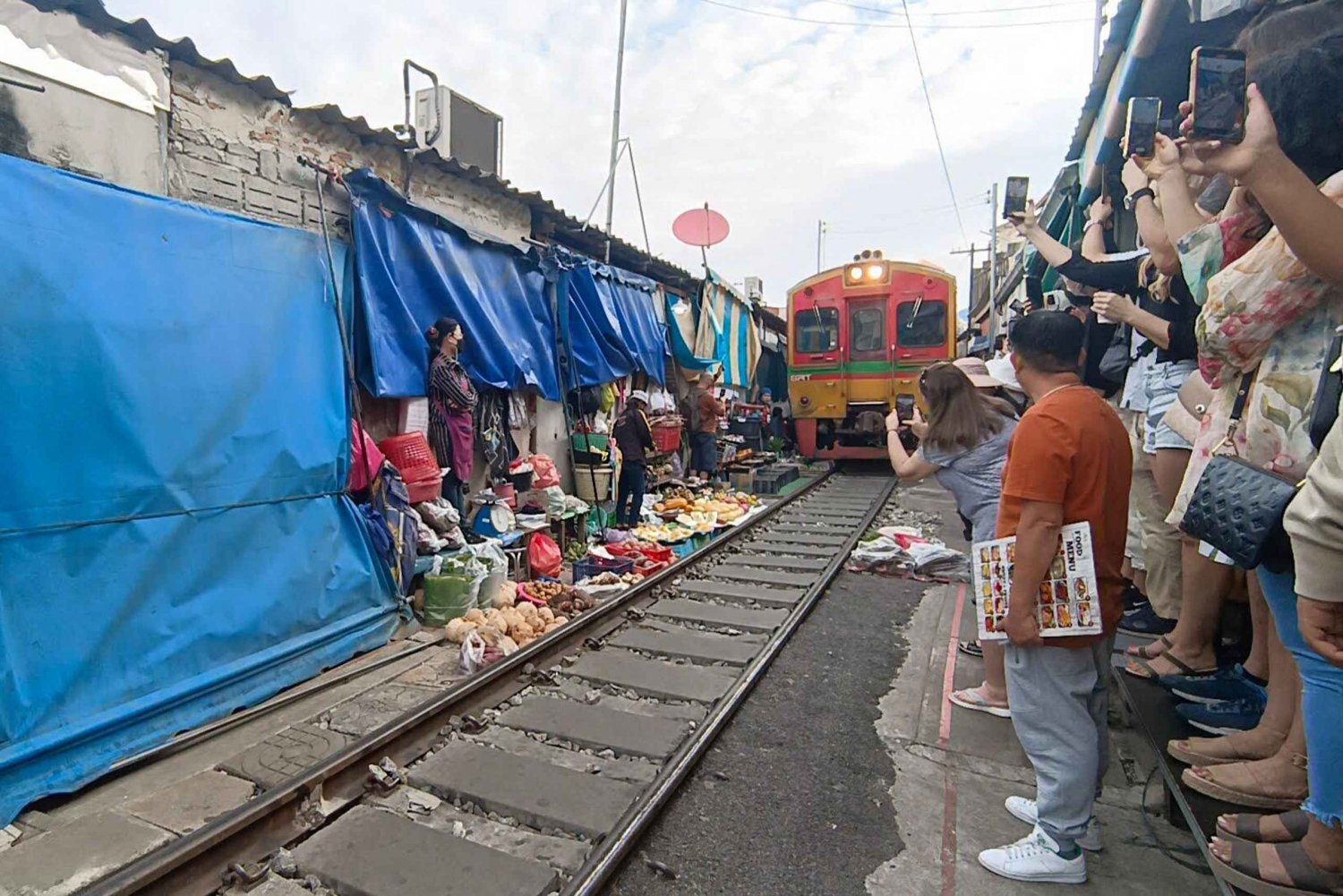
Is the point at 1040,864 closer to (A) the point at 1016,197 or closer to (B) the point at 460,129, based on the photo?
(A) the point at 1016,197

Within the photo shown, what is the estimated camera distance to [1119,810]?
9.37 ft

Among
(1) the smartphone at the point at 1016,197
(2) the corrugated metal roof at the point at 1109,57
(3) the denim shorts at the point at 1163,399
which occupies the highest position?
(2) the corrugated metal roof at the point at 1109,57

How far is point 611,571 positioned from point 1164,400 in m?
4.57

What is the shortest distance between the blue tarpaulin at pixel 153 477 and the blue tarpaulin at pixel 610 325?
367cm

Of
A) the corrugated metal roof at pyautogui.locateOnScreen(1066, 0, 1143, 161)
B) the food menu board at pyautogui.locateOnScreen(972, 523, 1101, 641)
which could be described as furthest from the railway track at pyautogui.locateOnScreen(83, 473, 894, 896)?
the corrugated metal roof at pyautogui.locateOnScreen(1066, 0, 1143, 161)

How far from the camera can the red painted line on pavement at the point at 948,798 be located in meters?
2.47

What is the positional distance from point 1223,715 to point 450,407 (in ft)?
17.6

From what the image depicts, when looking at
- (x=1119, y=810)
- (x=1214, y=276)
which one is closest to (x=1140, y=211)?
(x=1214, y=276)

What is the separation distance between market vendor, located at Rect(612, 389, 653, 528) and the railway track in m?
3.23

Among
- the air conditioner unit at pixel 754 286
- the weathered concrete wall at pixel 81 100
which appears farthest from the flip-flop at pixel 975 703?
the air conditioner unit at pixel 754 286

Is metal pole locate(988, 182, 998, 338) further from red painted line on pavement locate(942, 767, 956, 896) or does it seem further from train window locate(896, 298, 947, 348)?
red painted line on pavement locate(942, 767, 956, 896)

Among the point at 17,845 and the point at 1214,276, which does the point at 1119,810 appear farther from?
the point at 17,845

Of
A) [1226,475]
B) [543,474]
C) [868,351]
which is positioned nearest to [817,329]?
[868,351]

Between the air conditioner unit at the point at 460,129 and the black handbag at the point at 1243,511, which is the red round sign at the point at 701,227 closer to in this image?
the air conditioner unit at the point at 460,129
